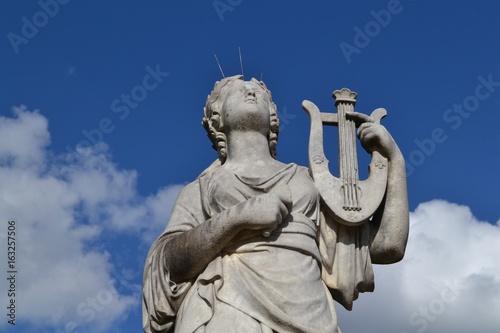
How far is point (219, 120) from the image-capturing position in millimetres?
9398

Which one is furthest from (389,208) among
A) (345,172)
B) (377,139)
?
(377,139)

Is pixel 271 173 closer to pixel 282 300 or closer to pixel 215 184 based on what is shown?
pixel 215 184

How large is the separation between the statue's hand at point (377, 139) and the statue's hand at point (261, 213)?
55.9 inches

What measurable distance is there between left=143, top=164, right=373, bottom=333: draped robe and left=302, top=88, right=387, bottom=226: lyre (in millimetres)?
177

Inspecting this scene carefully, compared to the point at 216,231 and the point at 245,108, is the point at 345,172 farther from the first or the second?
the point at 216,231

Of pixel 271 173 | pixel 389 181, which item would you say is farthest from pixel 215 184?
pixel 389 181

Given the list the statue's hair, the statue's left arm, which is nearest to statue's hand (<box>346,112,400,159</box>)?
the statue's left arm

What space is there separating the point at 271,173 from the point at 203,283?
4.69 feet

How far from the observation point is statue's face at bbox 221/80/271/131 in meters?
9.17

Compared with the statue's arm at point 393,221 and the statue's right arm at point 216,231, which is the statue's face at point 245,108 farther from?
the statue's arm at point 393,221

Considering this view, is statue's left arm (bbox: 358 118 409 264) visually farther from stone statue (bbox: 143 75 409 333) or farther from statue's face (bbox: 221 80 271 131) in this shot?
statue's face (bbox: 221 80 271 131)

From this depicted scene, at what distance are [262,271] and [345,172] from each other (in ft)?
5.19

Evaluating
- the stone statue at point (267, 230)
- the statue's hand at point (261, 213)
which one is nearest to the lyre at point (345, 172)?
the stone statue at point (267, 230)

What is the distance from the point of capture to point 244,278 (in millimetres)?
8047
